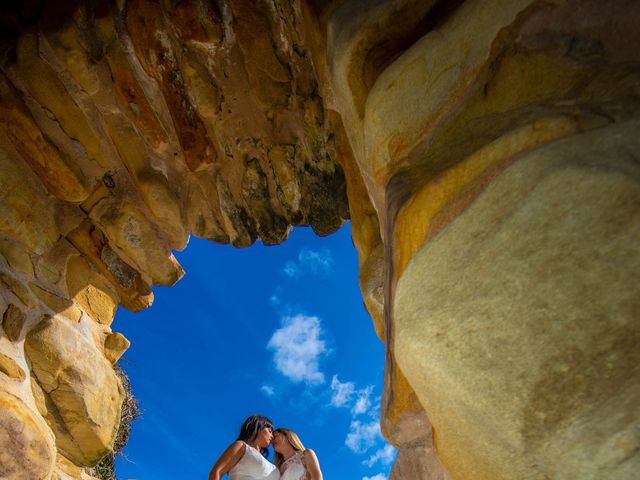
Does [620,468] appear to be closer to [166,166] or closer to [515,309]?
[515,309]

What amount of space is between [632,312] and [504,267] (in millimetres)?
141

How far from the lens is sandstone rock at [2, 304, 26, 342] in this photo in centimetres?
175

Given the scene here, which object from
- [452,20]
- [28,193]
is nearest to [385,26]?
[452,20]

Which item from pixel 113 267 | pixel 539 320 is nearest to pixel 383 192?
pixel 539 320

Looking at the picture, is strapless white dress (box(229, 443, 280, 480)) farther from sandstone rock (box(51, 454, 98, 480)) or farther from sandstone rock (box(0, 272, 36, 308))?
sandstone rock (box(0, 272, 36, 308))

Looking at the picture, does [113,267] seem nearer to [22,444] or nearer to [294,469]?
[22,444]

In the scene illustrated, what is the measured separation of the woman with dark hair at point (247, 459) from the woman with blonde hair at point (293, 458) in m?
0.07

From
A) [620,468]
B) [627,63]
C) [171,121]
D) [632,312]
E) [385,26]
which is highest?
[171,121]

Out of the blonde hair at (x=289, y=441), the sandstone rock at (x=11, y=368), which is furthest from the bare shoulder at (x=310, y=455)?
the sandstone rock at (x=11, y=368)

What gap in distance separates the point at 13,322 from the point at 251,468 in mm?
1266

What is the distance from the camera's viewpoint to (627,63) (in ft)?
2.52

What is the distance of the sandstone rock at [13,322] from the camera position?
1751 millimetres

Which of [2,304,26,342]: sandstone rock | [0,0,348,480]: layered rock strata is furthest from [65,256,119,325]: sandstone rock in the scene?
[2,304,26,342]: sandstone rock

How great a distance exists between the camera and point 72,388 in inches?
74.0
